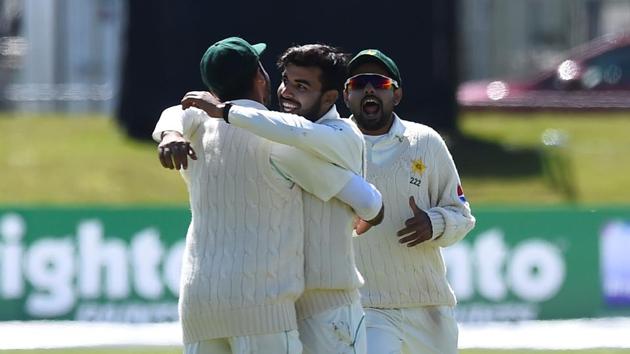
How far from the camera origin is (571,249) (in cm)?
1369

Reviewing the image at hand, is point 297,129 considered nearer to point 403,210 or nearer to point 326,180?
point 326,180

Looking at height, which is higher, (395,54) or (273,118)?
(395,54)

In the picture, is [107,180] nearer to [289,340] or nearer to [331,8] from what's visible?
[331,8]

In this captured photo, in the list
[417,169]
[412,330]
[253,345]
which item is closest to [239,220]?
[253,345]

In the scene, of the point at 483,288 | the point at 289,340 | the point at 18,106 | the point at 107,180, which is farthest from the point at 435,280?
the point at 18,106

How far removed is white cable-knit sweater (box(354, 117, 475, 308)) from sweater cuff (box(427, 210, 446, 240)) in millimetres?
112

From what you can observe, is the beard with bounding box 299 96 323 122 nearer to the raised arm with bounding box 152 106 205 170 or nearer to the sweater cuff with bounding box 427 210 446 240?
the raised arm with bounding box 152 106 205 170

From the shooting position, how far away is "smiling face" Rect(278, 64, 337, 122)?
5594 millimetres

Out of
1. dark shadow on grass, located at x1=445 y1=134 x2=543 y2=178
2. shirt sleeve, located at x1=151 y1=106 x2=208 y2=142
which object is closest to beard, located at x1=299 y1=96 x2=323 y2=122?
shirt sleeve, located at x1=151 y1=106 x2=208 y2=142

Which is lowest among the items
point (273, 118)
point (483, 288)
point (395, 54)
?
point (483, 288)

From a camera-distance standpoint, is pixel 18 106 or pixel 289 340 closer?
pixel 289 340

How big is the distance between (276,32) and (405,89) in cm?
167

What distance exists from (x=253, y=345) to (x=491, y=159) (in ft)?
46.8

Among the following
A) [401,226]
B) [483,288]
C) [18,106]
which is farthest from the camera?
[18,106]
